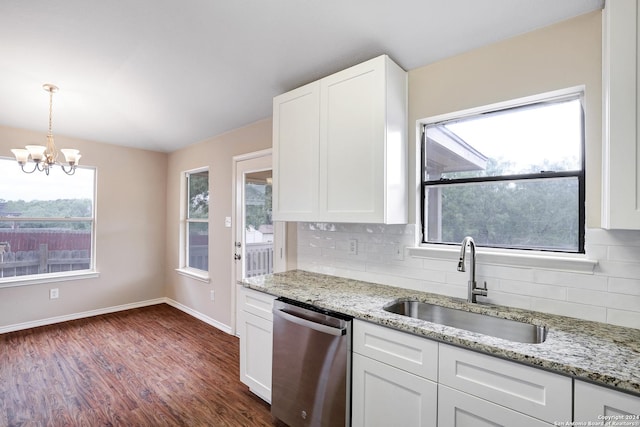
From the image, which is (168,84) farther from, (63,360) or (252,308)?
(63,360)

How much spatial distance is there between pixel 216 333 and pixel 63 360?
141 centimetres

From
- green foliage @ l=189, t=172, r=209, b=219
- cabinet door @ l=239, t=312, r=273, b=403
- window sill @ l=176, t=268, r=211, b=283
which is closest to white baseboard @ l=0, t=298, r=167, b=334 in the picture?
window sill @ l=176, t=268, r=211, b=283

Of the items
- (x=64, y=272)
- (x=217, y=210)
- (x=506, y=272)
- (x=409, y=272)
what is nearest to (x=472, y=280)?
(x=506, y=272)

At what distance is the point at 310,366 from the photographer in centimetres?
182

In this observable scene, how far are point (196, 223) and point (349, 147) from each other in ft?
10.4

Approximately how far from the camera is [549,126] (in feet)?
5.74

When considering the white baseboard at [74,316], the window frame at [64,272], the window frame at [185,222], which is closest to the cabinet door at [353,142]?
the window frame at [185,222]

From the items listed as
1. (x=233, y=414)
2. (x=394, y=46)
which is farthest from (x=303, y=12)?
(x=233, y=414)

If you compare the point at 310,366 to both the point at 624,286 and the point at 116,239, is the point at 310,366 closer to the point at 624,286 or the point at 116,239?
the point at 624,286

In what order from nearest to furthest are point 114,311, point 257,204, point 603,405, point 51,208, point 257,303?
point 603,405
point 257,303
point 257,204
point 51,208
point 114,311

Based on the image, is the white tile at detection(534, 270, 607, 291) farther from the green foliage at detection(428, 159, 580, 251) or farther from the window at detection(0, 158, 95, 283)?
the window at detection(0, 158, 95, 283)

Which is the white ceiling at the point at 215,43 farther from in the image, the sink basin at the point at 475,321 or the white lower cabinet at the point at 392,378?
the white lower cabinet at the point at 392,378

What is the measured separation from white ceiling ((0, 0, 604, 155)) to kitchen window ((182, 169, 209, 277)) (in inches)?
51.5

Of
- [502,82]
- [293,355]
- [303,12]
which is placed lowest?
[293,355]
